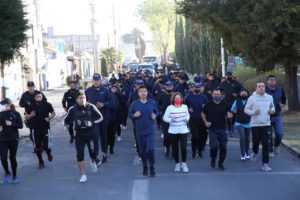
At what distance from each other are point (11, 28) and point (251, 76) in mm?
20141

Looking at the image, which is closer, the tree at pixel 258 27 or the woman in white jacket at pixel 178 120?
the woman in white jacket at pixel 178 120

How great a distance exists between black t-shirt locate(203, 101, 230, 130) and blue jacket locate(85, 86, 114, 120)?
257cm

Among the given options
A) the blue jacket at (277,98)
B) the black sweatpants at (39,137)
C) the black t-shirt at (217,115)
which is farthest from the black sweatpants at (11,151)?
the blue jacket at (277,98)

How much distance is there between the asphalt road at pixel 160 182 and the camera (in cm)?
988

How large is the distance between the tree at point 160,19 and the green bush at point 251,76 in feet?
188

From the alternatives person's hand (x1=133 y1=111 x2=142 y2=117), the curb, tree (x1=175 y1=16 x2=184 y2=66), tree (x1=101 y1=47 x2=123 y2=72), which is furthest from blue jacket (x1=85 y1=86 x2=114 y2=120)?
tree (x1=101 y1=47 x2=123 y2=72)

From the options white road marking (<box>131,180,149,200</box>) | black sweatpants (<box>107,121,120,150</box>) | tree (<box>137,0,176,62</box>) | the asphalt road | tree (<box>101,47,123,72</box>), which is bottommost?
the asphalt road

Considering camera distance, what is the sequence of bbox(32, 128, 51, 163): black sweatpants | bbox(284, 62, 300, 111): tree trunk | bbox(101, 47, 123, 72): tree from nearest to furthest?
1. bbox(32, 128, 51, 163): black sweatpants
2. bbox(284, 62, 300, 111): tree trunk
3. bbox(101, 47, 123, 72): tree

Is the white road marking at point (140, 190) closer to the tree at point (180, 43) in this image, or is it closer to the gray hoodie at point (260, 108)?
the gray hoodie at point (260, 108)

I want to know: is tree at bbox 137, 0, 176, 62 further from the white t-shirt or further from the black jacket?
the black jacket

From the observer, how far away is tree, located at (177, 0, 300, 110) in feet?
62.1

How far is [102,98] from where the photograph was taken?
1366 centimetres

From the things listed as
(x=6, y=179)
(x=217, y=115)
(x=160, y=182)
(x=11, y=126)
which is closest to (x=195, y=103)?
(x=217, y=115)

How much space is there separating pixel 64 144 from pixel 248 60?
742 cm
